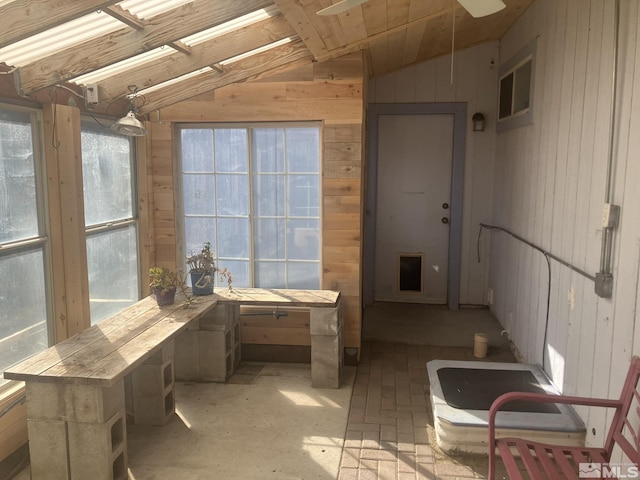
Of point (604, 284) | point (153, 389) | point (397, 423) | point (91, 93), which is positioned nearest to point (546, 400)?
point (604, 284)

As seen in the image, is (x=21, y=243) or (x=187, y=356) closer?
(x=21, y=243)

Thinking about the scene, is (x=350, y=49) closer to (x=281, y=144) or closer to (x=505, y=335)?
(x=281, y=144)

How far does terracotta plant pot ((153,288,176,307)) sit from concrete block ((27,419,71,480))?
1.23 m

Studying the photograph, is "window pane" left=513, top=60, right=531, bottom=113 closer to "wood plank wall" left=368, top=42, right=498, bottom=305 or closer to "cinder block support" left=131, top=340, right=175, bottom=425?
"wood plank wall" left=368, top=42, right=498, bottom=305

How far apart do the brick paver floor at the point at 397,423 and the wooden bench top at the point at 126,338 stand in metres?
0.75

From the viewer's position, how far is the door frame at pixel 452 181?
5.54 metres

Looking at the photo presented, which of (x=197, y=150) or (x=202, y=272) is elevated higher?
(x=197, y=150)

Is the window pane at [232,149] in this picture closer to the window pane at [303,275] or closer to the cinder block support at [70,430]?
the window pane at [303,275]

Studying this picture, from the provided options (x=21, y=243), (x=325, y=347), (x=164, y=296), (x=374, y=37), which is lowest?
(x=325, y=347)

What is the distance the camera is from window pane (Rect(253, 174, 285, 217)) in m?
4.20

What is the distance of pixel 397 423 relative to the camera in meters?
3.28

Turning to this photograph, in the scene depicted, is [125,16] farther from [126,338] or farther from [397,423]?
[397,423]

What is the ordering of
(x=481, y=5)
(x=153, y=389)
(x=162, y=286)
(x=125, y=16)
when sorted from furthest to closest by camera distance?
1. (x=162, y=286)
2. (x=153, y=389)
3. (x=125, y=16)
4. (x=481, y=5)

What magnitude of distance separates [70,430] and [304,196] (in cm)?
239
